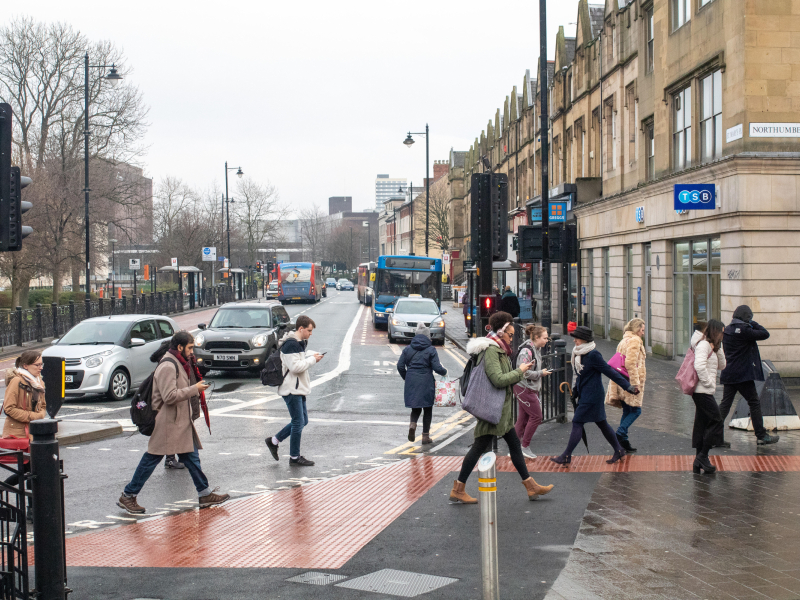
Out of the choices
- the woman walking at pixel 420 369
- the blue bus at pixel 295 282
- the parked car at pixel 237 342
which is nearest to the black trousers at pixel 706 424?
the woman walking at pixel 420 369

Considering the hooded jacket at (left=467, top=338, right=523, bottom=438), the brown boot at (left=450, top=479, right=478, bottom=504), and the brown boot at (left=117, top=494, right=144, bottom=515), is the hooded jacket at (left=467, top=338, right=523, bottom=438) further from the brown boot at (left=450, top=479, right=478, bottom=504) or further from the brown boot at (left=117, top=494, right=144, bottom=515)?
the brown boot at (left=117, top=494, right=144, bottom=515)

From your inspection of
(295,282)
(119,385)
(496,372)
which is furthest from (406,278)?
(496,372)

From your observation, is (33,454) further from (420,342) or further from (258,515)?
(420,342)

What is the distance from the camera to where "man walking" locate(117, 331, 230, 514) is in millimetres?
7402

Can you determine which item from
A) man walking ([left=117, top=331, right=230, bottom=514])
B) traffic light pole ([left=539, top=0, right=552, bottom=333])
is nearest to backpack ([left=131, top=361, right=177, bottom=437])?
man walking ([left=117, top=331, right=230, bottom=514])

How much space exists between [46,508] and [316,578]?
1.97 meters

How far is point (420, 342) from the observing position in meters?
10.4

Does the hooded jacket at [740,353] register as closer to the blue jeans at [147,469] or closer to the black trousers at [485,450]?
the black trousers at [485,450]

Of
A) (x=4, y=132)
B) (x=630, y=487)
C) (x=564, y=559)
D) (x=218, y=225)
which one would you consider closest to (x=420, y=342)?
(x=630, y=487)

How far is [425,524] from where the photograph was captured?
6.95 metres

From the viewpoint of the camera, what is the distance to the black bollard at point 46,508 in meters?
4.42

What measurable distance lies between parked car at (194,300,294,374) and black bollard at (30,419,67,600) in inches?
500

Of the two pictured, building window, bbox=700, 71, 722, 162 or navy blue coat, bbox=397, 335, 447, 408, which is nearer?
navy blue coat, bbox=397, 335, 447, 408

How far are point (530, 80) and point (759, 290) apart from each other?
111 ft
